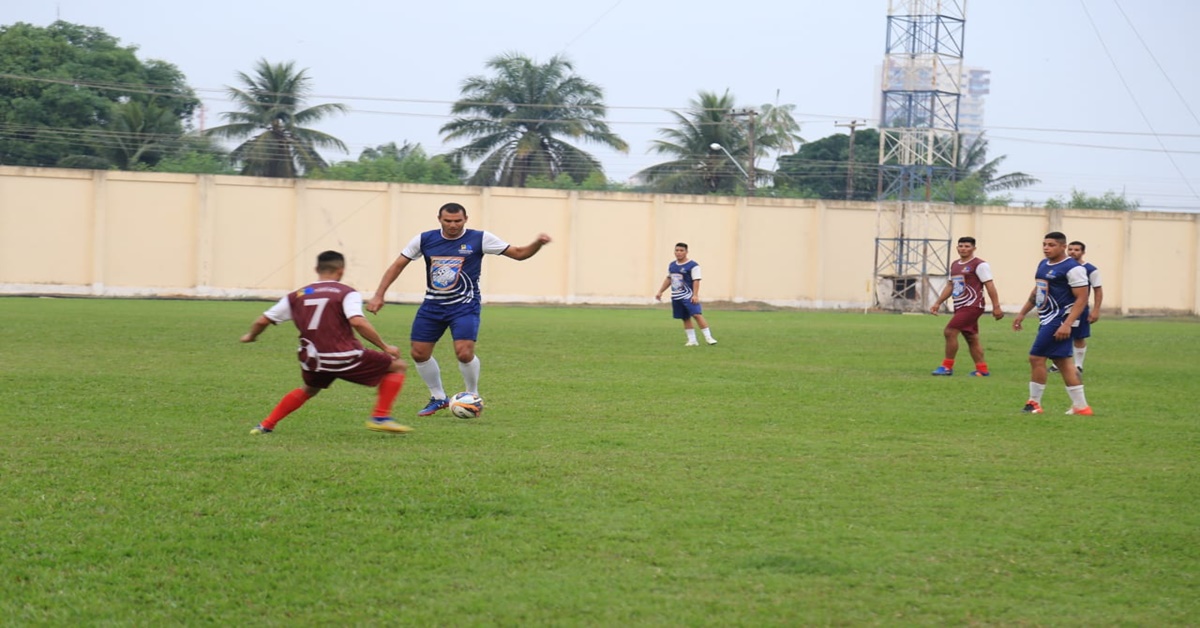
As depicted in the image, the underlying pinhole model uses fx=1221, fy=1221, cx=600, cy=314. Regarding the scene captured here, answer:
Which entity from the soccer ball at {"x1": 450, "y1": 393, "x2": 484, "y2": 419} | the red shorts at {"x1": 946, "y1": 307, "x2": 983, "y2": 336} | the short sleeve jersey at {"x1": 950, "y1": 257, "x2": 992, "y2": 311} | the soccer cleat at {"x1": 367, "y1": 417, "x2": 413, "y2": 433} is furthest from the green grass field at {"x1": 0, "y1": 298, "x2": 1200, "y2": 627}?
the short sleeve jersey at {"x1": 950, "y1": 257, "x2": 992, "y2": 311}

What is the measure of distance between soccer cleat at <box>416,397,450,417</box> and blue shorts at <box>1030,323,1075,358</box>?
5510mm

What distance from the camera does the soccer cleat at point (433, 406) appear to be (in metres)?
10.7

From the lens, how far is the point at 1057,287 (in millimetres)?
11828

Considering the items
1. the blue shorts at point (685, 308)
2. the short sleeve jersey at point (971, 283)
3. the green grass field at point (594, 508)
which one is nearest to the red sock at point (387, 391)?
the green grass field at point (594, 508)

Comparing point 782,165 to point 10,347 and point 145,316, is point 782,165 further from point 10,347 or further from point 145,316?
point 10,347

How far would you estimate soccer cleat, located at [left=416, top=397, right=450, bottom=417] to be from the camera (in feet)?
35.2

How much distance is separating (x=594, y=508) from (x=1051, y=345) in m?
6.54

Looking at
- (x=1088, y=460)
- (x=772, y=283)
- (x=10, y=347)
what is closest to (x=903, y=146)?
(x=772, y=283)

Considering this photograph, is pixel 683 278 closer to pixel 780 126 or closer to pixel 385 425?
pixel 385 425

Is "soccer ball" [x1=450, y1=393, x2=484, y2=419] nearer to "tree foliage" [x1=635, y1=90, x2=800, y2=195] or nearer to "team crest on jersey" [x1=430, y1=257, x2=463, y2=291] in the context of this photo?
"team crest on jersey" [x1=430, y1=257, x2=463, y2=291]

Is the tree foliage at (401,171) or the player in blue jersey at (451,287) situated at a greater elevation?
the tree foliage at (401,171)

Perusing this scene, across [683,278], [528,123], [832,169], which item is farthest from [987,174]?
[683,278]

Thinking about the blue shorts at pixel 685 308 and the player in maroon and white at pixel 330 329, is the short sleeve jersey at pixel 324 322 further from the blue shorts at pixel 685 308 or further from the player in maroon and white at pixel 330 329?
the blue shorts at pixel 685 308

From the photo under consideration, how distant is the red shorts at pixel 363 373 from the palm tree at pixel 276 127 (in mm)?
47349
